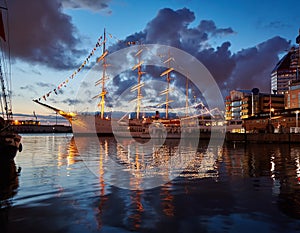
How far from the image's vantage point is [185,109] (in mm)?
120500

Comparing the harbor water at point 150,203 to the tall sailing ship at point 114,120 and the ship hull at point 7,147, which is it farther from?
the tall sailing ship at point 114,120

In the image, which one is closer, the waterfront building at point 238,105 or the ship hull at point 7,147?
the ship hull at point 7,147

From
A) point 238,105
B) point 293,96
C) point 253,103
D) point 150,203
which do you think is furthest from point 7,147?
point 238,105

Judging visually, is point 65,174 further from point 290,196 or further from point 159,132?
point 159,132

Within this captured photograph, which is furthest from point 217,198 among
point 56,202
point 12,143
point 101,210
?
point 12,143

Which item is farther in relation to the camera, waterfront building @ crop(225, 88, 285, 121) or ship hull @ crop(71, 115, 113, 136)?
waterfront building @ crop(225, 88, 285, 121)

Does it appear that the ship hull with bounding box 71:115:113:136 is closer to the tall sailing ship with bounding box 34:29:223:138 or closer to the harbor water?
the tall sailing ship with bounding box 34:29:223:138

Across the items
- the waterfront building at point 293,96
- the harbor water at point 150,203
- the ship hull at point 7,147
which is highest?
the waterfront building at point 293,96

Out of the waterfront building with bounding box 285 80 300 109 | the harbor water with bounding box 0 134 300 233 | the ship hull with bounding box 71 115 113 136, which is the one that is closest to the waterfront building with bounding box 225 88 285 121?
the waterfront building with bounding box 285 80 300 109

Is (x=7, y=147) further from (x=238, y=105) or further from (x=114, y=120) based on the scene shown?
(x=238, y=105)

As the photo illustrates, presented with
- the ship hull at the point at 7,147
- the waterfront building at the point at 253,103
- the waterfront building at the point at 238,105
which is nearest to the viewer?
the ship hull at the point at 7,147

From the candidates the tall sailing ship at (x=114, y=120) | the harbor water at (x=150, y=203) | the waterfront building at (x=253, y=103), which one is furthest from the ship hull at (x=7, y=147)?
the waterfront building at (x=253, y=103)

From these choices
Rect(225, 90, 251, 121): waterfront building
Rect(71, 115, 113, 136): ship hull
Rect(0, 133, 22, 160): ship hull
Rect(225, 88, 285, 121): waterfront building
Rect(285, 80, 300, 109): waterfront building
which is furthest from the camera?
Rect(225, 90, 251, 121): waterfront building

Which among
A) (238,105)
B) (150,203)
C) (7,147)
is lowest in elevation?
(150,203)
